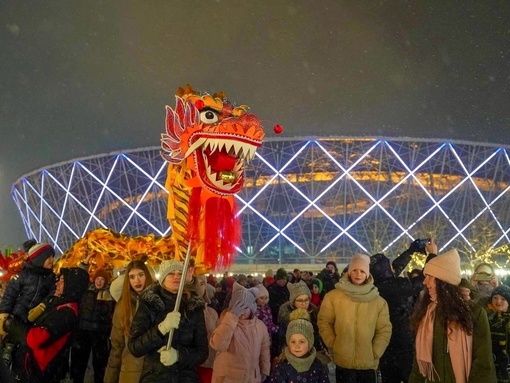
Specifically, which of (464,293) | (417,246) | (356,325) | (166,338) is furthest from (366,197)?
(166,338)

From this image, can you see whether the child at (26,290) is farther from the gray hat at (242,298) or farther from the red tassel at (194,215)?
the gray hat at (242,298)

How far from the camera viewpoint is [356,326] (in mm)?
4027

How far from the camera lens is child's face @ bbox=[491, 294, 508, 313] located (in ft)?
14.7

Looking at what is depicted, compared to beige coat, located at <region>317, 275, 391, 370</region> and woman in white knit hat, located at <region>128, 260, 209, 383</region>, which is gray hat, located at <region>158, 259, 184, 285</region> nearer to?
woman in white knit hat, located at <region>128, 260, 209, 383</region>

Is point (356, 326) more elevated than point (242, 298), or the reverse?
point (242, 298)

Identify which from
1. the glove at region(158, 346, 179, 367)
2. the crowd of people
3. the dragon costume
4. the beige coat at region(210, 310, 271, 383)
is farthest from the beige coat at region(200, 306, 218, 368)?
the glove at region(158, 346, 179, 367)

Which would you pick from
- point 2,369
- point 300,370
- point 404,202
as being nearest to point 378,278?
point 300,370

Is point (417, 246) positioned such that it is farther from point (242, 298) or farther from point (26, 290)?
point (26, 290)

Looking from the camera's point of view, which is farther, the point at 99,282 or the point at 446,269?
the point at 99,282

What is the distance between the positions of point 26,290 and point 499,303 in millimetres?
3961

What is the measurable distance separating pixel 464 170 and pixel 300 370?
28.9 metres

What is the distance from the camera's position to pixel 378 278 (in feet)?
15.9

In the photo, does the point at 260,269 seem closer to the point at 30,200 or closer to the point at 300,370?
the point at 30,200

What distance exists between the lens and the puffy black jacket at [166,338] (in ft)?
10.2
